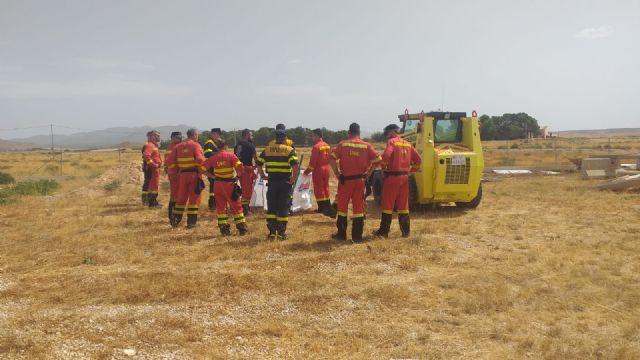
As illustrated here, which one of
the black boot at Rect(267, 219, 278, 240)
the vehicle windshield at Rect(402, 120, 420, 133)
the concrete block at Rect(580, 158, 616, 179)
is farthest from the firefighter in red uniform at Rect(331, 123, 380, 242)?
the concrete block at Rect(580, 158, 616, 179)

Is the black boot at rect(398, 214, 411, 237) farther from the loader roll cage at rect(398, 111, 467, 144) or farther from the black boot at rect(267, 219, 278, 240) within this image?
the loader roll cage at rect(398, 111, 467, 144)

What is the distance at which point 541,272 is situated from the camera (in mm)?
6328

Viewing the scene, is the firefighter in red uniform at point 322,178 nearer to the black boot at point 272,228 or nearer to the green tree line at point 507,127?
the black boot at point 272,228

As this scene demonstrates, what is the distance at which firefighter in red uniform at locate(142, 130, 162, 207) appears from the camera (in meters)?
11.9

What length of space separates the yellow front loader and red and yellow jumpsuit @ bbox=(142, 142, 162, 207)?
5.64 m

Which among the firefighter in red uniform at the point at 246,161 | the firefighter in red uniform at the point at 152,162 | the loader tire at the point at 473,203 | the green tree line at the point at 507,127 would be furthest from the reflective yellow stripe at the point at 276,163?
the green tree line at the point at 507,127

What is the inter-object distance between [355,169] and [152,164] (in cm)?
618

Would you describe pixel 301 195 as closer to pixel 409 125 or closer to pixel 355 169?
pixel 409 125

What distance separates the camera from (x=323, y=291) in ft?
18.6

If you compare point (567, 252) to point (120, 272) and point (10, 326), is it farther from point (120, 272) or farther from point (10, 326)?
point (10, 326)

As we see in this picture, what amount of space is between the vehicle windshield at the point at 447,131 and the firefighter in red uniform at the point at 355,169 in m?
3.63

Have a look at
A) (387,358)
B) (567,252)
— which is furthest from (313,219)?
(387,358)

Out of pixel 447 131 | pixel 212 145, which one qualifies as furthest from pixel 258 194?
pixel 447 131

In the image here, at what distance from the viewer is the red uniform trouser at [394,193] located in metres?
8.04
